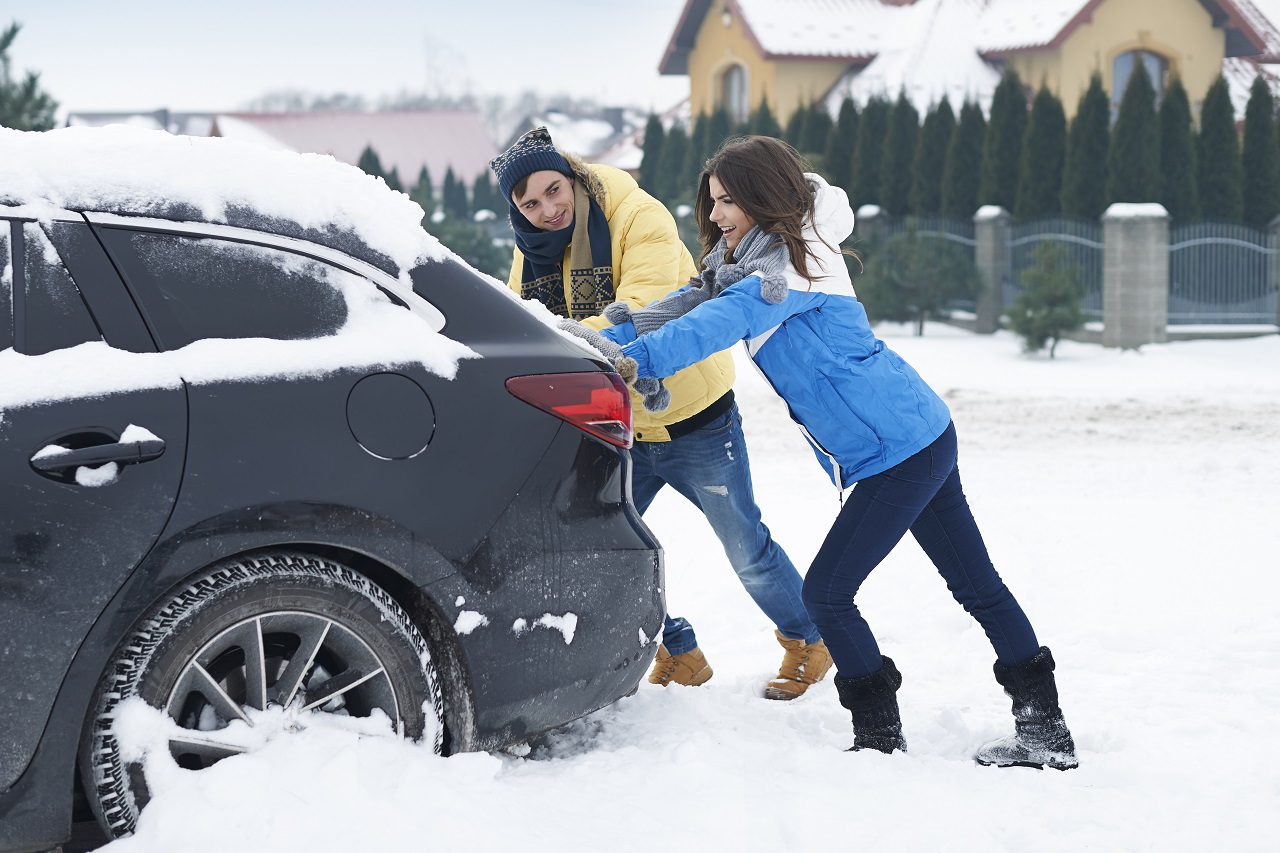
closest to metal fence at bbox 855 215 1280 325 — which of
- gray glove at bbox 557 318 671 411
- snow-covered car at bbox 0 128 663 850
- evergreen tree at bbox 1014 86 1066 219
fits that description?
evergreen tree at bbox 1014 86 1066 219

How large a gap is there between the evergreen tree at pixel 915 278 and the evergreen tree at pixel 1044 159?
1307 mm

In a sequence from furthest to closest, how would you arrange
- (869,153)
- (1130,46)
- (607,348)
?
(1130,46) < (869,153) < (607,348)

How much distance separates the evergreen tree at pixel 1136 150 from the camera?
19391 millimetres

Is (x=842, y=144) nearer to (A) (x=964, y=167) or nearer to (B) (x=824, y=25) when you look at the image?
(A) (x=964, y=167)

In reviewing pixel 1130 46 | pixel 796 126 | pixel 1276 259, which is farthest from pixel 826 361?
pixel 1130 46

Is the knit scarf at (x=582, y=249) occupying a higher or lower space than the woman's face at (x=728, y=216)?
lower

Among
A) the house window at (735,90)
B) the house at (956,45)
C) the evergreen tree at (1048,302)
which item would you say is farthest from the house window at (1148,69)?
the evergreen tree at (1048,302)

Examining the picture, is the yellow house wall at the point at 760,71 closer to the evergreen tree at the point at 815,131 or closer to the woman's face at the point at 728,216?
the evergreen tree at the point at 815,131

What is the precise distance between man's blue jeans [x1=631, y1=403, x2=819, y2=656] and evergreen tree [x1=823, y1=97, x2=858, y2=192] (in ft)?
65.0

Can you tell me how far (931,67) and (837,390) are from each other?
91.0ft

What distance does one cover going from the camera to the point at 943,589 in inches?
226

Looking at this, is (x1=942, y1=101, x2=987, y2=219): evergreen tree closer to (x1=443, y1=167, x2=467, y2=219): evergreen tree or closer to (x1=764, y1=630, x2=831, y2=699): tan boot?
(x1=764, y1=630, x2=831, y2=699): tan boot

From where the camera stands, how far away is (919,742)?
3945 millimetres

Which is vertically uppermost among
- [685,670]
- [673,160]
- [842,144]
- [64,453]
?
[64,453]
